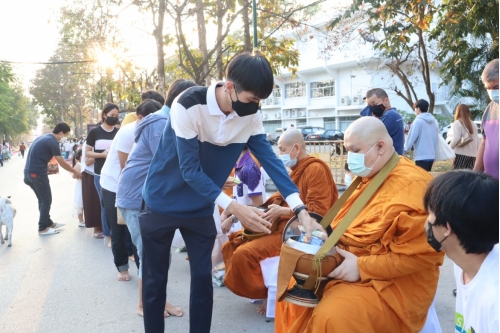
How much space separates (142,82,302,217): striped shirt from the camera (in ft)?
8.51

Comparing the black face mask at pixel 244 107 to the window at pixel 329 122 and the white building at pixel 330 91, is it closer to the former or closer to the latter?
the white building at pixel 330 91

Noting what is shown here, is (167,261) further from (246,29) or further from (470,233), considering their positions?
(246,29)

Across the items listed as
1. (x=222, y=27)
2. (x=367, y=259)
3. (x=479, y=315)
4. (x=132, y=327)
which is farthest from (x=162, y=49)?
(x=479, y=315)

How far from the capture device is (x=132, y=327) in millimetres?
3838

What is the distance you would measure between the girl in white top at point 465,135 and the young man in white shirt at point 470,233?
4.25m

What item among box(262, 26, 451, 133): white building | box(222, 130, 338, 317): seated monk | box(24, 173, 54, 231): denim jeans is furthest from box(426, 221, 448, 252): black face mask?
box(262, 26, 451, 133): white building

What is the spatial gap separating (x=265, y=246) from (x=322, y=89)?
3902cm

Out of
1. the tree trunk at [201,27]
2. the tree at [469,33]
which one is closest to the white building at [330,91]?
the tree at [469,33]

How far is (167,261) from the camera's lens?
3018mm

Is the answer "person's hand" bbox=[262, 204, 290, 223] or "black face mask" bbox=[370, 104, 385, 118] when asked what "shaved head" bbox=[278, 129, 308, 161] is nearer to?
"person's hand" bbox=[262, 204, 290, 223]

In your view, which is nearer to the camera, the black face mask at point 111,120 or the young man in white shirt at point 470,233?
the young man in white shirt at point 470,233

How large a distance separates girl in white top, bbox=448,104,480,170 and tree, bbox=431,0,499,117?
3418 mm

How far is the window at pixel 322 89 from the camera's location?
40375 millimetres

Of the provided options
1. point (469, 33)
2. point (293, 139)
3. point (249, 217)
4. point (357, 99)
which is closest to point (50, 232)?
point (293, 139)
